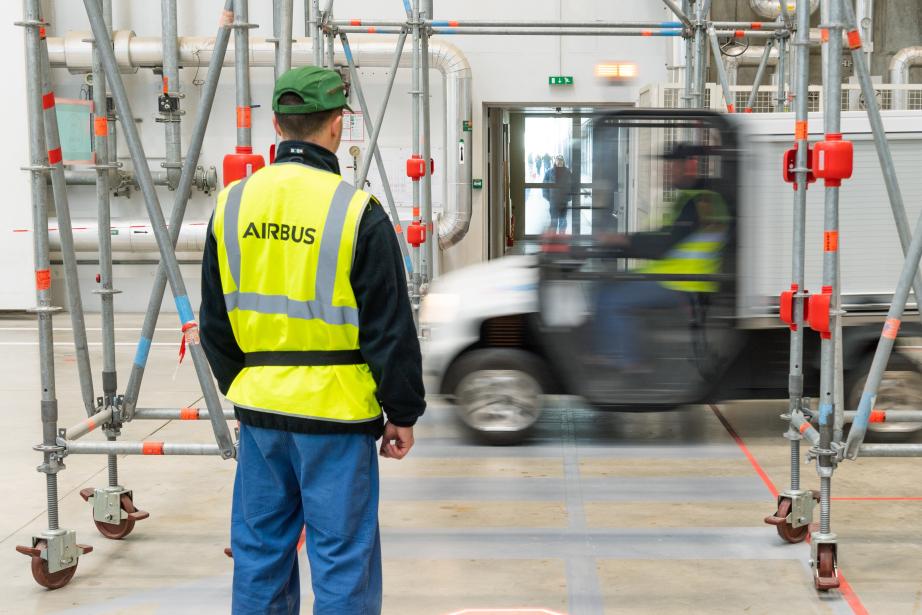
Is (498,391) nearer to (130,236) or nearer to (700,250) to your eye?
(700,250)

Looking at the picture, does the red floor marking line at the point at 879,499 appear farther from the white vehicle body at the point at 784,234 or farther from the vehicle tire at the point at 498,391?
the vehicle tire at the point at 498,391

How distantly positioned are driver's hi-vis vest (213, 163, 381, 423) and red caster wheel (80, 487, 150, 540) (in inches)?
110

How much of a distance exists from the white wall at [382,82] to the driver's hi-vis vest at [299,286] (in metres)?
12.4

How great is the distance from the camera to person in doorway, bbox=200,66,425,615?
3236 mm

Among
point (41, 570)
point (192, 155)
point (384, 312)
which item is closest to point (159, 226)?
point (192, 155)

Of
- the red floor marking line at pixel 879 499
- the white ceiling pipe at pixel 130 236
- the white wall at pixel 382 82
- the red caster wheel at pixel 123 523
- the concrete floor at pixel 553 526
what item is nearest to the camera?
the concrete floor at pixel 553 526

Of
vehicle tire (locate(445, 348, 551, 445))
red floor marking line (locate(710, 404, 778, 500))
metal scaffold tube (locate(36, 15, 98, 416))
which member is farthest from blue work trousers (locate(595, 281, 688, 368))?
metal scaffold tube (locate(36, 15, 98, 416))

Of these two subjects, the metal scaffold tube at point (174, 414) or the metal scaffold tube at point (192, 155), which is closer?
the metal scaffold tube at point (192, 155)

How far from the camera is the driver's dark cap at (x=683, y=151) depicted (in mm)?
7227

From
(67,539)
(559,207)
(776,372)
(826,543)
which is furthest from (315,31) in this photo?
(826,543)

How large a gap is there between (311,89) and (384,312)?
702 mm

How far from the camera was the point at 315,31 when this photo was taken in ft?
35.2

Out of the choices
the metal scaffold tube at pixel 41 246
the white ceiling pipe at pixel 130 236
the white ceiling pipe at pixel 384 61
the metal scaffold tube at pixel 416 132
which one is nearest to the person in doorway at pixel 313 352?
the metal scaffold tube at pixel 41 246

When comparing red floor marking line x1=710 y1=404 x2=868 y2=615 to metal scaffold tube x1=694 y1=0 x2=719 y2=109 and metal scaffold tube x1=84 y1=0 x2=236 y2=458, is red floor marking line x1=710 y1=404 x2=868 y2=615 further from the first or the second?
metal scaffold tube x1=84 y1=0 x2=236 y2=458
